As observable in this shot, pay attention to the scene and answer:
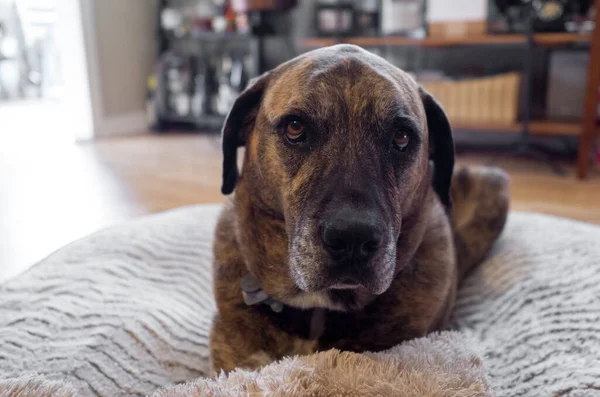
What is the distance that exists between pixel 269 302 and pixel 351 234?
1.09ft

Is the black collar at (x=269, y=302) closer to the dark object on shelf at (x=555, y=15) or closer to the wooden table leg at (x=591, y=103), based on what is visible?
the wooden table leg at (x=591, y=103)

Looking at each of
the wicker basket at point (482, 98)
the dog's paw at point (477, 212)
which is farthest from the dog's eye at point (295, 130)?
the wicker basket at point (482, 98)

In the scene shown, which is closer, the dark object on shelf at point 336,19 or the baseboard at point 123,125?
the dark object on shelf at point 336,19

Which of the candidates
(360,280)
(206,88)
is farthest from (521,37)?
(360,280)

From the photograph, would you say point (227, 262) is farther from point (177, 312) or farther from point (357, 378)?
point (357, 378)

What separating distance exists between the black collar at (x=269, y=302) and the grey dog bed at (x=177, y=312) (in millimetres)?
265

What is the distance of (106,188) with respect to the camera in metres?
3.22

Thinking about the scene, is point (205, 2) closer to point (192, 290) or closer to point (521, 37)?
point (521, 37)

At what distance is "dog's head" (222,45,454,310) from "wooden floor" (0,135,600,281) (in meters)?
1.39

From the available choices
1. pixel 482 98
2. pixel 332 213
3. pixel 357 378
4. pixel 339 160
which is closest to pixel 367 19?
pixel 482 98

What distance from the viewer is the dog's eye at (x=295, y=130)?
3.51 feet

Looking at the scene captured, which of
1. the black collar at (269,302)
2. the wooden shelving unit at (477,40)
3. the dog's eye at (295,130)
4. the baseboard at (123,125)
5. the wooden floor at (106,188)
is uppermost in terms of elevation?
the wooden shelving unit at (477,40)

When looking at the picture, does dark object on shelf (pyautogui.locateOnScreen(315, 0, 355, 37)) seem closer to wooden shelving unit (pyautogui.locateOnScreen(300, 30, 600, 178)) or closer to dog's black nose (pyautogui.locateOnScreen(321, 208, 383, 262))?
wooden shelving unit (pyautogui.locateOnScreen(300, 30, 600, 178))

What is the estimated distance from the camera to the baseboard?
482 cm
